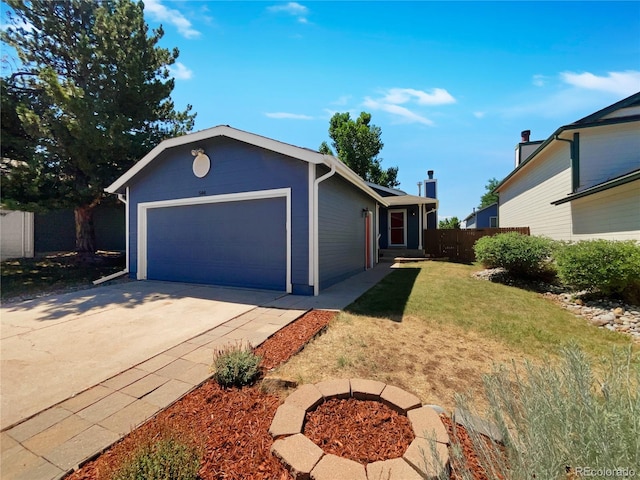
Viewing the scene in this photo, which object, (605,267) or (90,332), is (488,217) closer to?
(605,267)

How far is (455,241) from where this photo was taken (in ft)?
45.9

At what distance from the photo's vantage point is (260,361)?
3.06 metres

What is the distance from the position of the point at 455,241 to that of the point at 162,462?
48.0 feet

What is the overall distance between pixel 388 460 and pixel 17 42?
16641mm

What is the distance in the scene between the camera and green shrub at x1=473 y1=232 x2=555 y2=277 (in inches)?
312

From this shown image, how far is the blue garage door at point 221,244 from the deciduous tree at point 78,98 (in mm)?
3480

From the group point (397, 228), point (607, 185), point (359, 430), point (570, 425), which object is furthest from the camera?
point (397, 228)

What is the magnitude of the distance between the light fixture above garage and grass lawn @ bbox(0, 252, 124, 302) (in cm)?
493

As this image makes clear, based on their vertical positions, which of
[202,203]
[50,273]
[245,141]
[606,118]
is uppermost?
[606,118]

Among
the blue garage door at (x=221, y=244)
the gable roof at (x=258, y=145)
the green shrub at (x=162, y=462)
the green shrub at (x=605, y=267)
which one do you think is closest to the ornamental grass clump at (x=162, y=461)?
the green shrub at (x=162, y=462)

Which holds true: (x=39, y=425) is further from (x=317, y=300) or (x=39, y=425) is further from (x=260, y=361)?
(x=317, y=300)

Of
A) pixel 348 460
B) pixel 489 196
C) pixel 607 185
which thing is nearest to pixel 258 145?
pixel 348 460

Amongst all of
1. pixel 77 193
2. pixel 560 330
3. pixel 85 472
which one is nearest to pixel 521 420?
pixel 85 472

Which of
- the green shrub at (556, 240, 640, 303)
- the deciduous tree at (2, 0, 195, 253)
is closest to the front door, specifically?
the green shrub at (556, 240, 640, 303)
